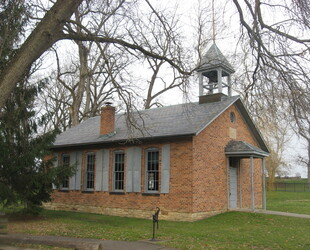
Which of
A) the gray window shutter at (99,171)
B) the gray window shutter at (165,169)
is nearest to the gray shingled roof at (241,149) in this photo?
the gray window shutter at (165,169)

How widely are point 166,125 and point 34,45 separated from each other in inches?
392

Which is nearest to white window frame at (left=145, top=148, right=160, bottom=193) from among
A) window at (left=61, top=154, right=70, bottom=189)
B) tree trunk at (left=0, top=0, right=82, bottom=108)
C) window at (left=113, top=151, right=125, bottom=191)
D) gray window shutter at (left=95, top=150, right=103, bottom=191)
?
window at (left=113, top=151, right=125, bottom=191)

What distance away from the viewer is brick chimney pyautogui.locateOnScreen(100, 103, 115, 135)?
65.6ft

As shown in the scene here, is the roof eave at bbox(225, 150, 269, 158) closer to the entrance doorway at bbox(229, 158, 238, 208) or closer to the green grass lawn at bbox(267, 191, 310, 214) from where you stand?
the entrance doorway at bbox(229, 158, 238, 208)

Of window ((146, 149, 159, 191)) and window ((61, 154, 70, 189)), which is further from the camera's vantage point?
window ((61, 154, 70, 189))

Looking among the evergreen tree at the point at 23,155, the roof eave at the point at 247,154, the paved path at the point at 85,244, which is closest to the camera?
the paved path at the point at 85,244

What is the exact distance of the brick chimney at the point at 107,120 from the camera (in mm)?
19984

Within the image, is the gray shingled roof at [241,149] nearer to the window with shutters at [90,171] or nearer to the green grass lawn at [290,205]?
the green grass lawn at [290,205]

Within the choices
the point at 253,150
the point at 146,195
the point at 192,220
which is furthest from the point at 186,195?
the point at 253,150

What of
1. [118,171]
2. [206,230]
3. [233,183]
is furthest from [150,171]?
[206,230]

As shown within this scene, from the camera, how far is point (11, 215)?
16.7 meters

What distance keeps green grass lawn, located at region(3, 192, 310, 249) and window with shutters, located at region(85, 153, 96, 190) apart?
13.5ft

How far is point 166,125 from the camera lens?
17484 millimetres

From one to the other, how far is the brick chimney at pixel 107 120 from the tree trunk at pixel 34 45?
1113cm
